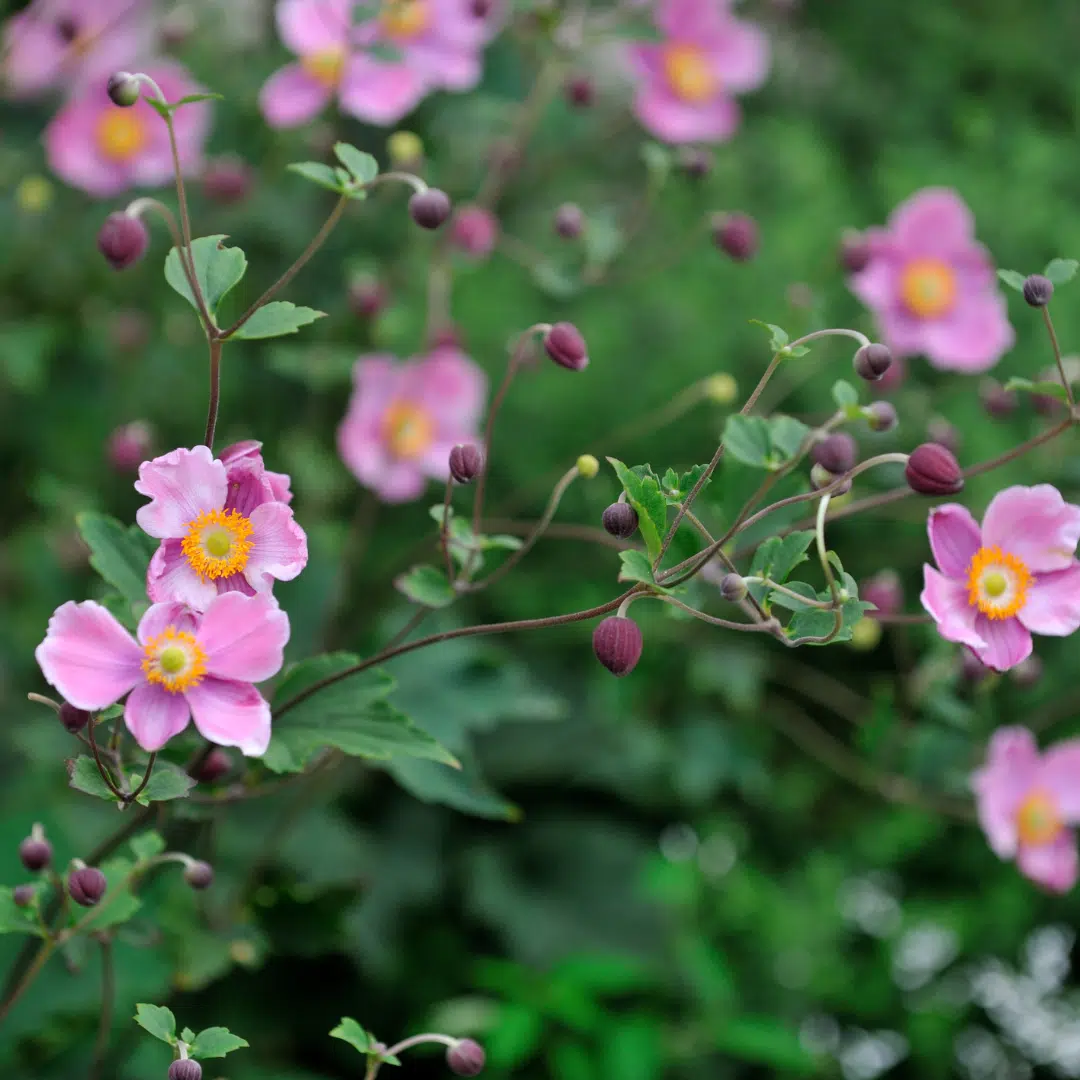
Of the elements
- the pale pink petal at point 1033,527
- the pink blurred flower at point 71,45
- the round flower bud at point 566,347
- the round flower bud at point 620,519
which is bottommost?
the pink blurred flower at point 71,45

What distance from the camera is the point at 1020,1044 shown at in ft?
5.51

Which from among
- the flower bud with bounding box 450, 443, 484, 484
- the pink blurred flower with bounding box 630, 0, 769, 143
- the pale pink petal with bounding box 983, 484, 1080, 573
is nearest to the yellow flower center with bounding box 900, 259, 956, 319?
the pink blurred flower with bounding box 630, 0, 769, 143

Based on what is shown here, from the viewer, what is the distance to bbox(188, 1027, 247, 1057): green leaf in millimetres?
606

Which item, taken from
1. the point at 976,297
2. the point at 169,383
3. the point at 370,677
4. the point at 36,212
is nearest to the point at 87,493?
the point at 169,383

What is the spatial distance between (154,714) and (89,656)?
4cm

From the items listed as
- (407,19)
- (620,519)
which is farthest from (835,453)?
(407,19)

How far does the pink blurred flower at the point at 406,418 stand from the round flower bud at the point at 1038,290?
61 centimetres

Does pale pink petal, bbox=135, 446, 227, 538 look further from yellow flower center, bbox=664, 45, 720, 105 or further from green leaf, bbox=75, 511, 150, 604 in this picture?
yellow flower center, bbox=664, 45, 720, 105

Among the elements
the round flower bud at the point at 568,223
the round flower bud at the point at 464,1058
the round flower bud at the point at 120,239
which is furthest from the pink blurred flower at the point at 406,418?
the round flower bud at the point at 464,1058

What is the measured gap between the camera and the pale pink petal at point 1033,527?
73 centimetres

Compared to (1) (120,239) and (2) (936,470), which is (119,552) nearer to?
(1) (120,239)

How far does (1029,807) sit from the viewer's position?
44.0 inches

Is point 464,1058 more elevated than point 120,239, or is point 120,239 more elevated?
point 120,239

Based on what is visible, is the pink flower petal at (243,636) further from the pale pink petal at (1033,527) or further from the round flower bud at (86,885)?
the pale pink petal at (1033,527)
